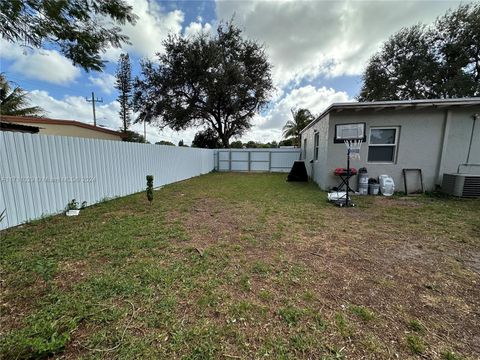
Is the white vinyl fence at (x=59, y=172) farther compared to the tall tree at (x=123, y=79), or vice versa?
the tall tree at (x=123, y=79)

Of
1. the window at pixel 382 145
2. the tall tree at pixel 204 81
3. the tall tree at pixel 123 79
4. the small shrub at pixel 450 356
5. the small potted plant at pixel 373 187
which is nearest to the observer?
the small shrub at pixel 450 356

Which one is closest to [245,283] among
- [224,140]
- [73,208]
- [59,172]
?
[73,208]

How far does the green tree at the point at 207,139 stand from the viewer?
2050 centimetres

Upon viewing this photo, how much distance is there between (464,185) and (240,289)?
23.3ft

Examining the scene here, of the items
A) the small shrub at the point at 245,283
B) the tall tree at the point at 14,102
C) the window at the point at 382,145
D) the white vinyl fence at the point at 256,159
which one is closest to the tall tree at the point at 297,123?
the white vinyl fence at the point at 256,159

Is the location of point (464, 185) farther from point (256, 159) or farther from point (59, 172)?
point (256, 159)

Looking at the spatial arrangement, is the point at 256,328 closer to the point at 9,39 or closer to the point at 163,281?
the point at 163,281

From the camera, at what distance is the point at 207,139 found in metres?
A: 20.9

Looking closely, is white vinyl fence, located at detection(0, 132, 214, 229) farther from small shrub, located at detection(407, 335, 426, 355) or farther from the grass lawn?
small shrub, located at detection(407, 335, 426, 355)

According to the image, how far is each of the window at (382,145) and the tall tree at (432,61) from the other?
10549 mm

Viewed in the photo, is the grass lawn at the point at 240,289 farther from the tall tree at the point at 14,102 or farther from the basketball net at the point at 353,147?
the tall tree at the point at 14,102

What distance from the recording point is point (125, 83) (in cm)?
2311

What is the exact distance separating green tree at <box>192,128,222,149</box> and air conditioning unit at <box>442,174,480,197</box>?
17642 millimetres

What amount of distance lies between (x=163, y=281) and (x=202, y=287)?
42 cm
